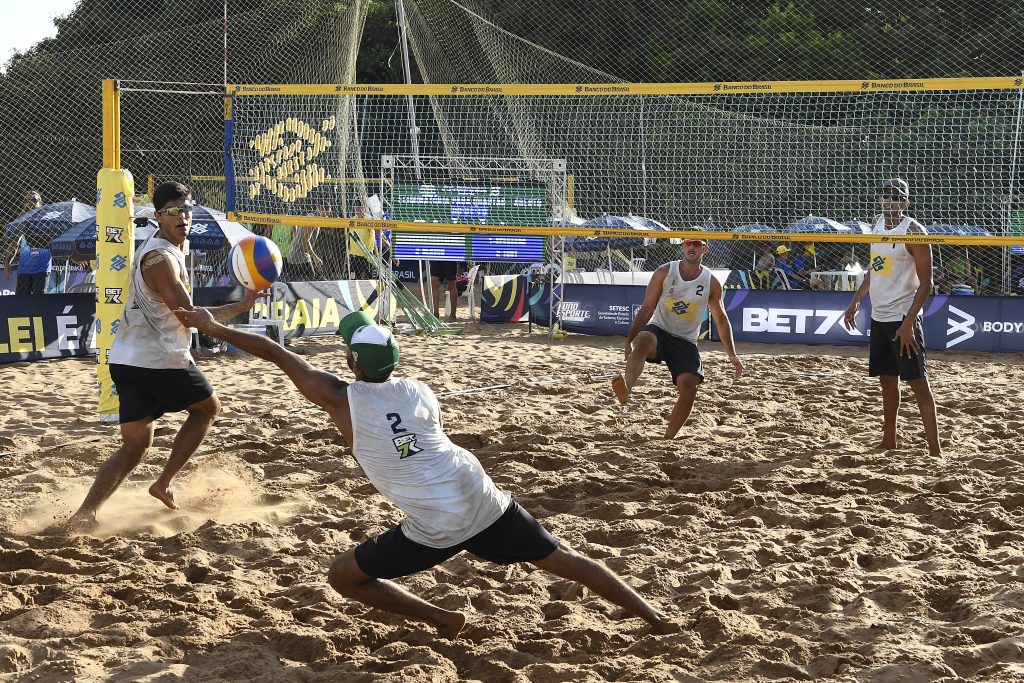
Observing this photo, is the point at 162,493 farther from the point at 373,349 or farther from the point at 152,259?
the point at 373,349

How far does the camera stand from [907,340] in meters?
5.97

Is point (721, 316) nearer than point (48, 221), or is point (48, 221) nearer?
point (721, 316)

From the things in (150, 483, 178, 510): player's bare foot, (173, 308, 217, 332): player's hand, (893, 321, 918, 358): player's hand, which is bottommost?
(150, 483, 178, 510): player's bare foot

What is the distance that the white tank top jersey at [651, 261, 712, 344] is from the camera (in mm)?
6379

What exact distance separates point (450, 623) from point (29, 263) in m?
11.0

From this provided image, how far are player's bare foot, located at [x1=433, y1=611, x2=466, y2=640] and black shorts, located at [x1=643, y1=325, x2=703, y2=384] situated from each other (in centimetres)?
315

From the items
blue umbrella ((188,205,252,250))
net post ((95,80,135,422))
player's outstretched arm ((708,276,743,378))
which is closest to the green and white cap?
player's outstretched arm ((708,276,743,378))

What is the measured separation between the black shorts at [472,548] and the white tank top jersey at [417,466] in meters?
0.03

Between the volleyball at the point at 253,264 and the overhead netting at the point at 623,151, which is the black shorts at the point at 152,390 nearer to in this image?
the volleyball at the point at 253,264

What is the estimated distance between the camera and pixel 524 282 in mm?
14562

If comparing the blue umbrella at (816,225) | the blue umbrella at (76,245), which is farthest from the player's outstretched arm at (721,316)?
the blue umbrella at (816,225)

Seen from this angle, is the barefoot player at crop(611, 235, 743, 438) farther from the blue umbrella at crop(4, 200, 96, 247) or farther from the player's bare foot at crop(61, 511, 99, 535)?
the blue umbrella at crop(4, 200, 96, 247)

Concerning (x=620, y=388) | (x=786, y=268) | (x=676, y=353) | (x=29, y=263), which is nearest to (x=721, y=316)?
(x=676, y=353)

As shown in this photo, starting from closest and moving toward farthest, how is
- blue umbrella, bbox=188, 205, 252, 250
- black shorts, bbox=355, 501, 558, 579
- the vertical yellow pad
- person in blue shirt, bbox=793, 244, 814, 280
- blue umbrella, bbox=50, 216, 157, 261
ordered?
black shorts, bbox=355, 501, 558, 579
the vertical yellow pad
blue umbrella, bbox=188, 205, 252, 250
blue umbrella, bbox=50, 216, 157, 261
person in blue shirt, bbox=793, 244, 814, 280
